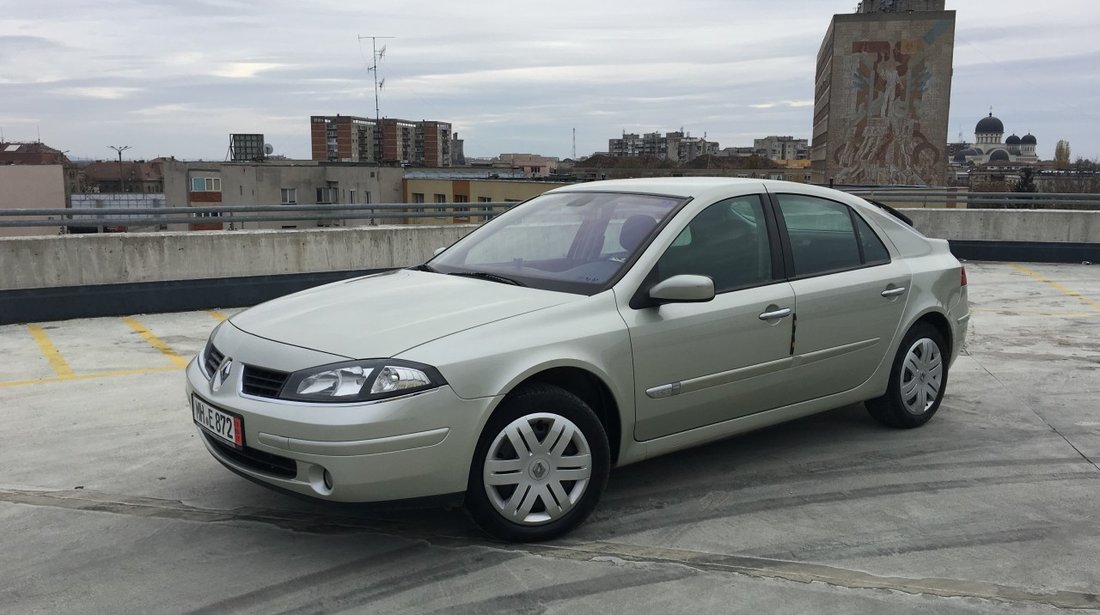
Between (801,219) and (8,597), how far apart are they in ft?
12.9

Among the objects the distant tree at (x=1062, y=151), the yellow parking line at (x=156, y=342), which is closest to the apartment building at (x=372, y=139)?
the yellow parking line at (x=156, y=342)

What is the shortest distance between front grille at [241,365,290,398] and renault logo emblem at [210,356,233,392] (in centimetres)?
13

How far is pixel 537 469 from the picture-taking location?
12.3 ft

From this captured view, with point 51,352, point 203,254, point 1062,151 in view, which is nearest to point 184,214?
point 203,254

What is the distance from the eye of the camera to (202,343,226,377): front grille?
4007 mm

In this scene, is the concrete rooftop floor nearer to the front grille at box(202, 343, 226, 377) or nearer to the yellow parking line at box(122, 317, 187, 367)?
the front grille at box(202, 343, 226, 377)

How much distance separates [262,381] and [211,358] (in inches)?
23.1

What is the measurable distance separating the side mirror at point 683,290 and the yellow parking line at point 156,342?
15.1ft

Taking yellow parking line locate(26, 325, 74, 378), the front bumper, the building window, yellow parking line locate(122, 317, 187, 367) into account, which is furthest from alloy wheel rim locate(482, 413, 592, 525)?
the building window

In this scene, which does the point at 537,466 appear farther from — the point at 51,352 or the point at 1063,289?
the point at 1063,289

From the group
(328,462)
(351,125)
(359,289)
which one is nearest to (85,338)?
(359,289)

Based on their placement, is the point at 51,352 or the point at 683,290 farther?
the point at 51,352

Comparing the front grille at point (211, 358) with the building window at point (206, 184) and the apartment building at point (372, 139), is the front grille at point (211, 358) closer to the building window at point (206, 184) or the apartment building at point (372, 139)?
the building window at point (206, 184)

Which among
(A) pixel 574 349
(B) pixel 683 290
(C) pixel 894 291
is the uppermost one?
(B) pixel 683 290
